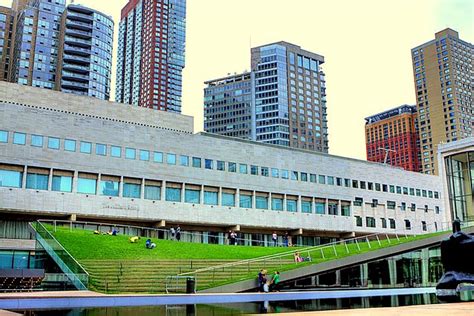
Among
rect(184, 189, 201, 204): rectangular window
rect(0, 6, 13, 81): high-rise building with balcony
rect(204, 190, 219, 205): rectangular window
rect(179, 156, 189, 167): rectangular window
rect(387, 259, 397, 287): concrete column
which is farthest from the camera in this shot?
rect(0, 6, 13, 81): high-rise building with balcony

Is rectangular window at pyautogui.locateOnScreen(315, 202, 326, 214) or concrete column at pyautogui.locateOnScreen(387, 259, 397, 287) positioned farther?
rectangular window at pyautogui.locateOnScreen(315, 202, 326, 214)

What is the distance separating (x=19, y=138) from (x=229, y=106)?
4639 inches

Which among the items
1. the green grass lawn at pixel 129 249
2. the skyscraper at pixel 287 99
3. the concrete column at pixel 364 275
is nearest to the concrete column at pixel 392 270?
the concrete column at pixel 364 275

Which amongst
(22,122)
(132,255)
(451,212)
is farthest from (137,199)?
(451,212)

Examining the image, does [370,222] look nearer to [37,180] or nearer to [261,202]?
[261,202]

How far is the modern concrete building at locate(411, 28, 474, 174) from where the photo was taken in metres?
158

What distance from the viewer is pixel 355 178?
73750 mm

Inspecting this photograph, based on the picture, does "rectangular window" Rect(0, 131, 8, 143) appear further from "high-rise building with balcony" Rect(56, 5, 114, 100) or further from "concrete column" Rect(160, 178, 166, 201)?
"high-rise building with balcony" Rect(56, 5, 114, 100)

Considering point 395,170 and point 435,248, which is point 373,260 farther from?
point 395,170

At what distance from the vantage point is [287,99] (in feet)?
519

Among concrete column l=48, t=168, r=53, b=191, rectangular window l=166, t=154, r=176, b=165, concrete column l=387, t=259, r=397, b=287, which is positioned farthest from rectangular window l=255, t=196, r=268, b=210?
concrete column l=387, t=259, r=397, b=287

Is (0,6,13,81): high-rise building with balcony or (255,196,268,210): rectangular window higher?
(0,6,13,81): high-rise building with balcony

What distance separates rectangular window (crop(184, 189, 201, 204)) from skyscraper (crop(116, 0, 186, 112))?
381 feet

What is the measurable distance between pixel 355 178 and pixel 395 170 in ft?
30.9
